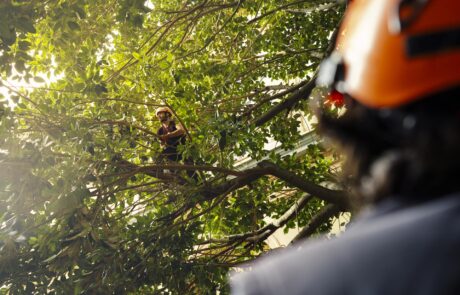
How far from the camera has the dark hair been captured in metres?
1.00

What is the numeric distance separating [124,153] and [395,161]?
5733 mm

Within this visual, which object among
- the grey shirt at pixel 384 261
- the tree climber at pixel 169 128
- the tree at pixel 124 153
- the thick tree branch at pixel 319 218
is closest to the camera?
the grey shirt at pixel 384 261

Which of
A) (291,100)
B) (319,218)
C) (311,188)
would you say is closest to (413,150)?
(311,188)

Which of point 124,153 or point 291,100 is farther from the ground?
point 291,100

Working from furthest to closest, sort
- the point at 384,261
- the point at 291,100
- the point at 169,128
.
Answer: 1. the point at 169,128
2. the point at 291,100
3. the point at 384,261

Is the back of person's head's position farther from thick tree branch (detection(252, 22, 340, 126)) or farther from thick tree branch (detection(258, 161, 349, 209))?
thick tree branch (detection(252, 22, 340, 126))

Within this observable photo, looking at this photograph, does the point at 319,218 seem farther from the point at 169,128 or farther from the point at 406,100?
the point at 406,100

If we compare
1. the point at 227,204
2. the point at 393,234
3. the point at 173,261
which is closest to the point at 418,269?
the point at 393,234

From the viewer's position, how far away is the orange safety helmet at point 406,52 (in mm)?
1062

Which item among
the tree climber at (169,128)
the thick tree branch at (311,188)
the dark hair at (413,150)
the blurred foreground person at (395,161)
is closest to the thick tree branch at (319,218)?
the thick tree branch at (311,188)

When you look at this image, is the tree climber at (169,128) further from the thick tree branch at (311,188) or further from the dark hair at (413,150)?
the dark hair at (413,150)

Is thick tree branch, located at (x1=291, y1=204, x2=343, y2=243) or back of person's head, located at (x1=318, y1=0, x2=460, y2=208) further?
thick tree branch, located at (x1=291, y1=204, x2=343, y2=243)

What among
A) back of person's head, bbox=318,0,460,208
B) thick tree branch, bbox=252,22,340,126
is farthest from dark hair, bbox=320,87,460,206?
thick tree branch, bbox=252,22,340,126

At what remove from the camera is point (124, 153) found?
21.6 feet
